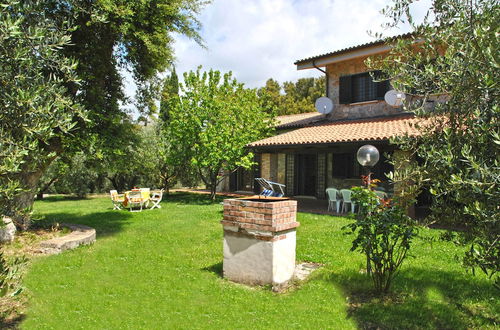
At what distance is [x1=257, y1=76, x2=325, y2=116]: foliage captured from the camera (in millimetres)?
32969

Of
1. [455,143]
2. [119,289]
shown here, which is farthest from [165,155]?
[455,143]

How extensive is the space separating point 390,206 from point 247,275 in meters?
2.30

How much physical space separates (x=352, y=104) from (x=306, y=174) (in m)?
4.82

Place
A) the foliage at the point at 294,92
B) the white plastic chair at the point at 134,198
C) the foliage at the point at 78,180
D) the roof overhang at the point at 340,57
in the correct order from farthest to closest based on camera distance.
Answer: the foliage at the point at 294,92 < the foliage at the point at 78,180 < the white plastic chair at the point at 134,198 < the roof overhang at the point at 340,57

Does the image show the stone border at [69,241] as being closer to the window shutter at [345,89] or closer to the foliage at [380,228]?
the foliage at [380,228]

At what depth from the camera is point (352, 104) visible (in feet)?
46.9

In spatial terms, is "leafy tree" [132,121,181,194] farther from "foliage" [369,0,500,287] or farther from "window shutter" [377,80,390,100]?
"foliage" [369,0,500,287]

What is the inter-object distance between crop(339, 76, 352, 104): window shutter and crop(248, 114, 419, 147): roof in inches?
37.2

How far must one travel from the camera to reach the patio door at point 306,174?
17.4 m

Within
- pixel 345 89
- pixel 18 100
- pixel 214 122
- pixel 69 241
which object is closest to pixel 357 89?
pixel 345 89

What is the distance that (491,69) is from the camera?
279cm

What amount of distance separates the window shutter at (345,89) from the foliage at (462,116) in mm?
10339

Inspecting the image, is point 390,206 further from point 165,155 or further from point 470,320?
point 165,155

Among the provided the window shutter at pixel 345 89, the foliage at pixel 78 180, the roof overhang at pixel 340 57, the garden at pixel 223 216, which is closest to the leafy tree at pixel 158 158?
the foliage at pixel 78 180
